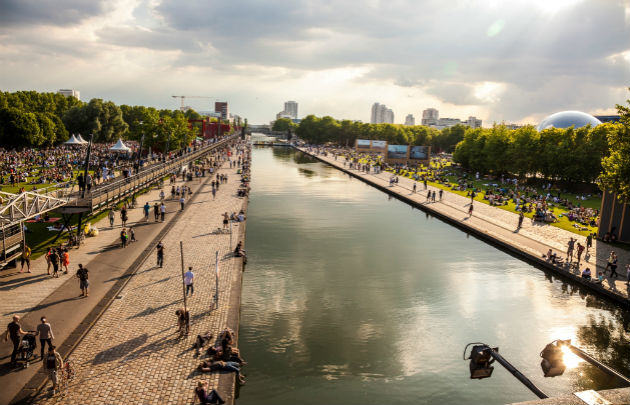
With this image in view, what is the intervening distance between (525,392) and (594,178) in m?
56.0

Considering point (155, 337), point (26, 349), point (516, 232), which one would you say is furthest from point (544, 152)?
point (26, 349)

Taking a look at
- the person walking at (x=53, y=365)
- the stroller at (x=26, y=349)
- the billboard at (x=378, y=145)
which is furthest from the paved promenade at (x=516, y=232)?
the billboard at (x=378, y=145)

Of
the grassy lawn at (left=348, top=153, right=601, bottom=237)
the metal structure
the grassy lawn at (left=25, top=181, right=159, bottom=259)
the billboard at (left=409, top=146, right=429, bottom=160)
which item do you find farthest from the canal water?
the billboard at (left=409, top=146, right=429, bottom=160)

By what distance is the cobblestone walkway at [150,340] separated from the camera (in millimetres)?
11867

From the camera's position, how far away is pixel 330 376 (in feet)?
48.6

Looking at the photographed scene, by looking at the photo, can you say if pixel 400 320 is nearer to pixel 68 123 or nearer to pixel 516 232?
pixel 516 232

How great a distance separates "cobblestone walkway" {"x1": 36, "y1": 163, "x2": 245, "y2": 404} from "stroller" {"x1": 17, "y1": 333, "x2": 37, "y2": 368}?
1194 millimetres

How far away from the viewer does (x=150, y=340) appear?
14664 mm

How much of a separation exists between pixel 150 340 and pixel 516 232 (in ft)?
105

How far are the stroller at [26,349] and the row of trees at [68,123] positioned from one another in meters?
51.6

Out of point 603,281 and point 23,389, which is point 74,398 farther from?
point 603,281

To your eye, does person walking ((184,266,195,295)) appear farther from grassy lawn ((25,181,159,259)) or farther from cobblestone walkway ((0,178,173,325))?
Answer: grassy lawn ((25,181,159,259))

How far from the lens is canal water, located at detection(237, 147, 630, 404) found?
14.6 m

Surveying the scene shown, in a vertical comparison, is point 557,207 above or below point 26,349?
above
